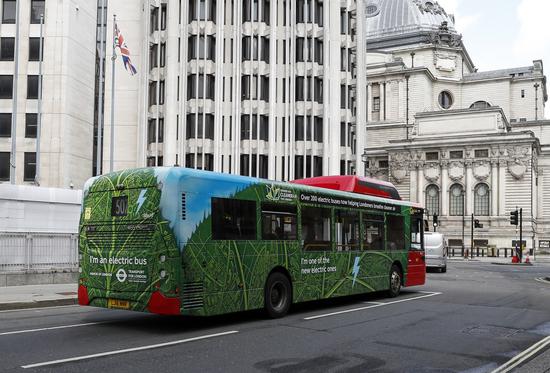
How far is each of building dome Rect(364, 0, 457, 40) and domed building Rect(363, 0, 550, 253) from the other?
0.22 metres

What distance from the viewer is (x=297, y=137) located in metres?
58.9

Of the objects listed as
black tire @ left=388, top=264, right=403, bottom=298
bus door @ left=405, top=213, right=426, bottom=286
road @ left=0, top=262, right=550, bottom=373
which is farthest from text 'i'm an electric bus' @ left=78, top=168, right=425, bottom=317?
bus door @ left=405, top=213, right=426, bottom=286

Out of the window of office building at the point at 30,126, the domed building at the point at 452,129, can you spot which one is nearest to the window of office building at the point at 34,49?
the window of office building at the point at 30,126

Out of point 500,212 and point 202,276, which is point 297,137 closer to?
point 500,212

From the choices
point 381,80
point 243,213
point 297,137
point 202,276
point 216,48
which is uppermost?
point 381,80

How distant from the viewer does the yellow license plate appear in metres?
11.1

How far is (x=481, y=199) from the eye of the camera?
8931 centimetres

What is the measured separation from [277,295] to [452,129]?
83.2 metres

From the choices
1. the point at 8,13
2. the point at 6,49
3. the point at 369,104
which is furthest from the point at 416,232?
the point at 369,104

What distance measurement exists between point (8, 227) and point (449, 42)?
10503cm

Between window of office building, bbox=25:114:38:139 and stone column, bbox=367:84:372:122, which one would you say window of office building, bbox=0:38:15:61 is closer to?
window of office building, bbox=25:114:38:139

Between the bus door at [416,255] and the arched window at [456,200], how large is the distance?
240ft

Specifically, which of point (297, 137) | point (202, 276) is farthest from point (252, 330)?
point (297, 137)

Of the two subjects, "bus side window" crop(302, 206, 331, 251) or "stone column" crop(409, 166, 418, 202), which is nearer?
"bus side window" crop(302, 206, 331, 251)
